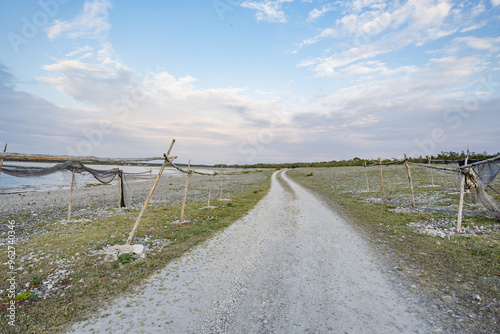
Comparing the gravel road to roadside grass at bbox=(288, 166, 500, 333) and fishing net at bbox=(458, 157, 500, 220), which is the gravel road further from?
fishing net at bbox=(458, 157, 500, 220)

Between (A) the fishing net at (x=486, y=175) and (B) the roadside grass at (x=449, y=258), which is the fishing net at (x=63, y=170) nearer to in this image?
(B) the roadside grass at (x=449, y=258)

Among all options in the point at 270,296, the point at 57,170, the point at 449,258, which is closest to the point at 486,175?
the point at 449,258

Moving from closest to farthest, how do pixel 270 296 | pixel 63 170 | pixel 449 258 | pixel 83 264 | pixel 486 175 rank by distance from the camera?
pixel 270 296 → pixel 83 264 → pixel 449 258 → pixel 486 175 → pixel 63 170

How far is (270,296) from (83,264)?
22.3ft

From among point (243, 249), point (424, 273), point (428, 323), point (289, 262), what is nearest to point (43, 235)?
point (243, 249)

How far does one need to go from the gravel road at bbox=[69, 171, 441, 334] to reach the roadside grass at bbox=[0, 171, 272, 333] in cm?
68

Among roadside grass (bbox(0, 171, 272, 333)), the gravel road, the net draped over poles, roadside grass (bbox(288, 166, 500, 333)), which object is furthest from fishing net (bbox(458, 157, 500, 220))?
the net draped over poles

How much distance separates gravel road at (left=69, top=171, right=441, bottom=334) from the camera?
197 inches

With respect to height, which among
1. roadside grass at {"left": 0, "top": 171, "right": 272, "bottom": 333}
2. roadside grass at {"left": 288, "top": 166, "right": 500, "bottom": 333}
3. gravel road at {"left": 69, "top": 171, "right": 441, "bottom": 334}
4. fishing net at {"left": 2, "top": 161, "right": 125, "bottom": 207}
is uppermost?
fishing net at {"left": 2, "top": 161, "right": 125, "bottom": 207}

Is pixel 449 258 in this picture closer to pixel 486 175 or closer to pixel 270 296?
pixel 486 175

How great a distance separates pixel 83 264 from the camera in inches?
328

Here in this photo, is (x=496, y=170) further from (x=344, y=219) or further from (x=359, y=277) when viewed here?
(x=359, y=277)

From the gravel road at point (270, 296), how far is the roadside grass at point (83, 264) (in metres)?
0.68

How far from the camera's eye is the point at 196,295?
6266 mm
